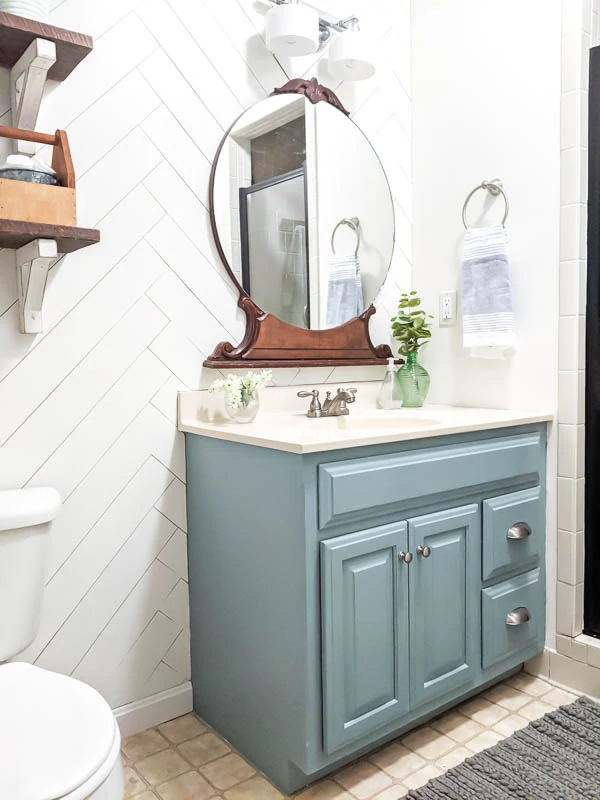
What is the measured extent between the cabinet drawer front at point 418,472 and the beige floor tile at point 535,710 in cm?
67

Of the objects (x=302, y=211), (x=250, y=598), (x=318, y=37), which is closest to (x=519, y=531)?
(x=250, y=598)

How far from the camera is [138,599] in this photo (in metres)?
1.83

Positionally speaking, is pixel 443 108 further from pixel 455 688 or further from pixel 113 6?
pixel 455 688

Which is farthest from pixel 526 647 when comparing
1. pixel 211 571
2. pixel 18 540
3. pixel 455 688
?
pixel 18 540

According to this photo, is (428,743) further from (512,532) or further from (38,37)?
(38,37)

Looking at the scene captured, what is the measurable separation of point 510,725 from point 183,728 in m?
0.91

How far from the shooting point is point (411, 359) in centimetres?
230

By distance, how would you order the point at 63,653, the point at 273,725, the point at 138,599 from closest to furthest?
the point at 273,725 → the point at 63,653 → the point at 138,599

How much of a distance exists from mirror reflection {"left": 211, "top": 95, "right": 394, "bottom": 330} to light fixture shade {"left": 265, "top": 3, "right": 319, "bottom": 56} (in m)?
0.16

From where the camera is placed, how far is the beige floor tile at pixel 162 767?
5.37 feet

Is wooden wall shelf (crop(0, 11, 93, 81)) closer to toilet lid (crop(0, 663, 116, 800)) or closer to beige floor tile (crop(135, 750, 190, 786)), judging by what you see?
toilet lid (crop(0, 663, 116, 800))

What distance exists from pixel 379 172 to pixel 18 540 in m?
1.65

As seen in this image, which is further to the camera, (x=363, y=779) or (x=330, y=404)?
(x=330, y=404)

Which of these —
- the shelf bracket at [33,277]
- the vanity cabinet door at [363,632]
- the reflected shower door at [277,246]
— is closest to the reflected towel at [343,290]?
the reflected shower door at [277,246]
